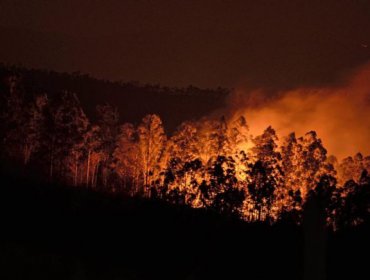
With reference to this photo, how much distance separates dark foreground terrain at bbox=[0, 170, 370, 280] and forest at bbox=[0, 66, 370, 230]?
15.8 m

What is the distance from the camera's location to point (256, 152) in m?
35.7

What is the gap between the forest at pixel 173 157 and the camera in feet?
99.5

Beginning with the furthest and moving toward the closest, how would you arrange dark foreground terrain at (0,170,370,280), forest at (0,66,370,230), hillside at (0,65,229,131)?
1. hillside at (0,65,229,131)
2. forest at (0,66,370,230)
3. dark foreground terrain at (0,170,370,280)

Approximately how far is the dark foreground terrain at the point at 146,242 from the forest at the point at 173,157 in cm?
1578

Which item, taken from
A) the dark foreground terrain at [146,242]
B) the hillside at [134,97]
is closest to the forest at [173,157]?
the dark foreground terrain at [146,242]

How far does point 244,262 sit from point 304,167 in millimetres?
26648

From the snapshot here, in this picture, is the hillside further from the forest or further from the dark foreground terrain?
the dark foreground terrain

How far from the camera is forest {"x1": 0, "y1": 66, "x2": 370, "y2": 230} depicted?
30312 millimetres

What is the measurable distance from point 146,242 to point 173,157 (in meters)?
27.8

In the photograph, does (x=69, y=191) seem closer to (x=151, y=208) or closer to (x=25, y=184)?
(x=25, y=184)

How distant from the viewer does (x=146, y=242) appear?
9.80 metres

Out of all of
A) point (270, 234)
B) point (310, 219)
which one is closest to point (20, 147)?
point (270, 234)

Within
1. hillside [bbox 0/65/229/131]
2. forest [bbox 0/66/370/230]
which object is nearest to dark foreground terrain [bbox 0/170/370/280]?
forest [bbox 0/66/370/230]

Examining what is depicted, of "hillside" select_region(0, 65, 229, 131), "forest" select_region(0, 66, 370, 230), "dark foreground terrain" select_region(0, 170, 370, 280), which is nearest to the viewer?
"dark foreground terrain" select_region(0, 170, 370, 280)
